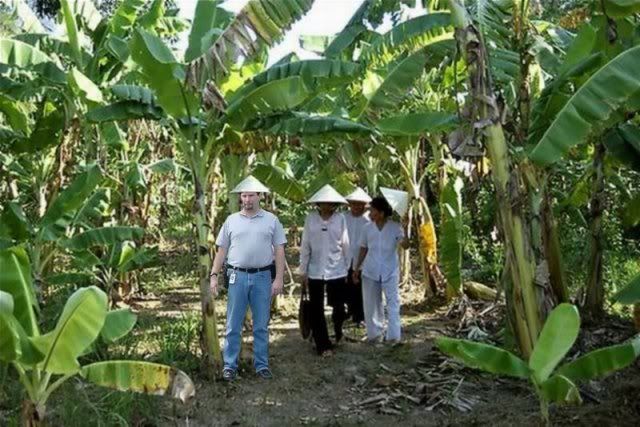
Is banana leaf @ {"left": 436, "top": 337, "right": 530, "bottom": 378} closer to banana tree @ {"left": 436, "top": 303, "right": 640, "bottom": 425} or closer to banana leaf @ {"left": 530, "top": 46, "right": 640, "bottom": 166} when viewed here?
banana tree @ {"left": 436, "top": 303, "right": 640, "bottom": 425}

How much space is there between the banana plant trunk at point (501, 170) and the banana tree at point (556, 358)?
4.72 ft

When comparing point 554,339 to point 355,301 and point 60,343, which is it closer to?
point 60,343

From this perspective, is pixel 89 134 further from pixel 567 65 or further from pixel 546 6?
pixel 546 6

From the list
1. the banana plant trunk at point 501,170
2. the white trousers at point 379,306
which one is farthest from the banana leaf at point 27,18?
the banana plant trunk at point 501,170

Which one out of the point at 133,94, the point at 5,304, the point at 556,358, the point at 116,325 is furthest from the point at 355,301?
the point at 5,304

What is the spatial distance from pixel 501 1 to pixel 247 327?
16.7ft

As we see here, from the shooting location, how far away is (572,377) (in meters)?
4.29

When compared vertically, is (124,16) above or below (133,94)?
above

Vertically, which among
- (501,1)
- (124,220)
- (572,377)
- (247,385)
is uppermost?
(501,1)

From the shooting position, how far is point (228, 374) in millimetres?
6531

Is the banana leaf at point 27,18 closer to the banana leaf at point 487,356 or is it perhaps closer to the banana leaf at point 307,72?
the banana leaf at point 307,72

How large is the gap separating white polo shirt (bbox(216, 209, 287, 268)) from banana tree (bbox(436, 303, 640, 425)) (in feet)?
8.53

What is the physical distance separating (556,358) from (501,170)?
184 cm

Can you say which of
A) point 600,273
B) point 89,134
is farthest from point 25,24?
point 600,273
